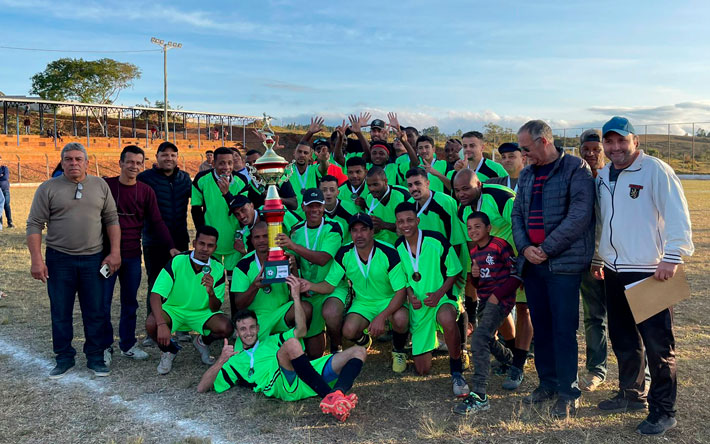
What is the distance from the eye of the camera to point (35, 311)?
7781 mm

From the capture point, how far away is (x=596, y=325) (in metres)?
5.18

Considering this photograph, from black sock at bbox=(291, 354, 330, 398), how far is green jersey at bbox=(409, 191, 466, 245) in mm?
2147

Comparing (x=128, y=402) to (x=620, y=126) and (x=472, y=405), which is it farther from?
(x=620, y=126)

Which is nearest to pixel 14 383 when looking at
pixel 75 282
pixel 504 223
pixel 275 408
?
pixel 75 282

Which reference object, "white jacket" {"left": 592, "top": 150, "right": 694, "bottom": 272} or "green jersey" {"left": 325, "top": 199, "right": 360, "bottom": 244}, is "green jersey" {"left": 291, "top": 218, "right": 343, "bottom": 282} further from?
"white jacket" {"left": 592, "top": 150, "right": 694, "bottom": 272}

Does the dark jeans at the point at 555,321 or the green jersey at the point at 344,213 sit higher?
the green jersey at the point at 344,213

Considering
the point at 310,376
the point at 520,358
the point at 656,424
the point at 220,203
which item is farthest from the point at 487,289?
the point at 220,203

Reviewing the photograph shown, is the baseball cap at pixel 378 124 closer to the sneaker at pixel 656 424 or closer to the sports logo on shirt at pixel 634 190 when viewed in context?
the sports logo on shirt at pixel 634 190

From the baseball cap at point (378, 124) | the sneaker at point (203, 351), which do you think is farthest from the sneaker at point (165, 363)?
the baseball cap at point (378, 124)

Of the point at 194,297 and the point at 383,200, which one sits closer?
the point at 194,297

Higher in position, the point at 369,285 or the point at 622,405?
the point at 369,285

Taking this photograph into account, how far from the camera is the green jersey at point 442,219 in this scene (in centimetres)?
599

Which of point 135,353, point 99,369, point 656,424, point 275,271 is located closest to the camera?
point 656,424

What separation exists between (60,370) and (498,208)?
4.83 m
